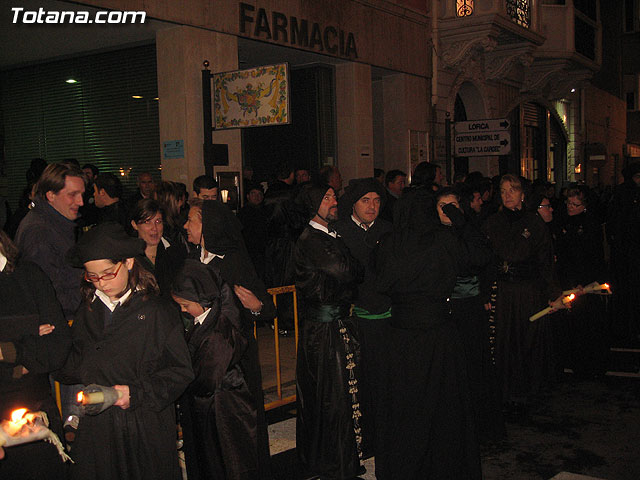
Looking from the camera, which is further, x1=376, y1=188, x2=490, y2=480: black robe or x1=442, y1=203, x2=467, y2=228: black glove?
x1=442, y1=203, x2=467, y2=228: black glove

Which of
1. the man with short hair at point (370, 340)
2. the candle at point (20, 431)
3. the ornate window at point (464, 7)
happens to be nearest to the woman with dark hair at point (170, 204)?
the man with short hair at point (370, 340)

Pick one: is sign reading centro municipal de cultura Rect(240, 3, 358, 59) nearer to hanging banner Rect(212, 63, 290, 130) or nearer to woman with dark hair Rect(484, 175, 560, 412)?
hanging banner Rect(212, 63, 290, 130)

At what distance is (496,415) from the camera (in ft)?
18.5

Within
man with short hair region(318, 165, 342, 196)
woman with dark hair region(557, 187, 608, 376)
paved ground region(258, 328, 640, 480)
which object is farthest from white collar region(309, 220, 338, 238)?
woman with dark hair region(557, 187, 608, 376)

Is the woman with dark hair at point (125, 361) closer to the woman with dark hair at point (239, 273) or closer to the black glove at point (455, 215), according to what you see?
the woman with dark hair at point (239, 273)

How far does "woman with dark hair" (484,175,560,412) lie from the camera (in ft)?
21.2

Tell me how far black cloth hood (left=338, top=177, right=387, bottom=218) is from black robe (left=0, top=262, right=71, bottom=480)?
2763 mm

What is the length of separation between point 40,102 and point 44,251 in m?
8.99

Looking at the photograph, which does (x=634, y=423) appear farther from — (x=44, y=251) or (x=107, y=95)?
(x=107, y=95)

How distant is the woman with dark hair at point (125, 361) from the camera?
3.28m

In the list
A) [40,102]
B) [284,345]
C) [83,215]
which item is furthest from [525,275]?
[40,102]

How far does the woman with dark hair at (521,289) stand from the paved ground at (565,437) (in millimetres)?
420

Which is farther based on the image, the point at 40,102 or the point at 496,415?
the point at 40,102

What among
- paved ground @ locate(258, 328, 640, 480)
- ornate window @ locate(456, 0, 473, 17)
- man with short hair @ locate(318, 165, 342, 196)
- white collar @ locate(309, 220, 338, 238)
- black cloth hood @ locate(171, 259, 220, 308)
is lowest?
paved ground @ locate(258, 328, 640, 480)
